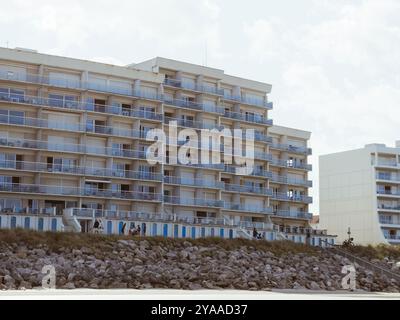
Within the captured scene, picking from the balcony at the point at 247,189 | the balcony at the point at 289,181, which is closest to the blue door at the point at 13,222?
the balcony at the point at 247,189

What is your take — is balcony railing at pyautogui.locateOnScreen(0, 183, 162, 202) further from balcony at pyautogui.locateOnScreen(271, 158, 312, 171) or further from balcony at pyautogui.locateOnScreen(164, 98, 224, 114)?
balcony at pyautogui.locateOnScreen(271, 158, 312, 171)

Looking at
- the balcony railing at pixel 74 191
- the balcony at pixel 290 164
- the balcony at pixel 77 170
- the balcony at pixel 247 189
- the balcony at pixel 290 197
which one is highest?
the balcony at pixel 290 164

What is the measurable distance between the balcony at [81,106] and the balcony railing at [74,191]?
27.9 ft

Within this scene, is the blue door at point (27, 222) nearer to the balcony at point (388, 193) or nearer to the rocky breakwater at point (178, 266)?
the rocky breakwater at point (178, 266)

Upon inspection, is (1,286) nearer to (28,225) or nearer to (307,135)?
(28,225)

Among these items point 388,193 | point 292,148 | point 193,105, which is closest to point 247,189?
point 193,105

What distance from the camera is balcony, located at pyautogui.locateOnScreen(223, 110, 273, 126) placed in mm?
91544

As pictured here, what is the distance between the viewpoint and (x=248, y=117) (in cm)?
9344

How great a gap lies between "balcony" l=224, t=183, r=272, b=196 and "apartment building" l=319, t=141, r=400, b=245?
21126 millimetres

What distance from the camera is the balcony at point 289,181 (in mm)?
97312

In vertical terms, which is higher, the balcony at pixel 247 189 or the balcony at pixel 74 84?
the balcony at pixel 74 84

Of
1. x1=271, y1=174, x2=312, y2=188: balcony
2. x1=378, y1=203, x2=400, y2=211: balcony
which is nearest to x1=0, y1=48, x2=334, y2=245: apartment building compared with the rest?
x1=271, y1=174, x2=312, y2=188: balcony

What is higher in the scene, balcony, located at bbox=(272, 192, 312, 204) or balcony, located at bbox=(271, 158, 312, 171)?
balcony, located at bbox=(271, 158, 312, 171)

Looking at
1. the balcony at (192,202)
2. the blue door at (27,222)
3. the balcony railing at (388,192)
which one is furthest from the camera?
the balcony railing at (388,192)
